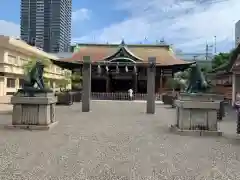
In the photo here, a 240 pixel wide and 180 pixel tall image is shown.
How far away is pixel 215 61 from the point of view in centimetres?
5419

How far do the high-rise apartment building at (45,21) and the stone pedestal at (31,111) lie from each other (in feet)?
242

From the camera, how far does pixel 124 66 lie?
39594mm

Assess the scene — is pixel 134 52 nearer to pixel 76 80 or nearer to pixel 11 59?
pixel 76 80

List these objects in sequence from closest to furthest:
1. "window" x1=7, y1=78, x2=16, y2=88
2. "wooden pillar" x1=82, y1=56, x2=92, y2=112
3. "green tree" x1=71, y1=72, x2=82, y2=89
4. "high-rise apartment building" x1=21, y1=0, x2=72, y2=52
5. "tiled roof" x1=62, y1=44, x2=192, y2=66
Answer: "wooden pillar" x1=82, y1=56, x2=92, y2=112 → "tiled roof" x1=62, y1=44, x2=192, y2=66 → "green tree" x1=71, y1=72, x2=82, y2=89 → "window" x1=7, y1=78, x2=16, y2=88 → "high-rise apartment building" x1=21, y1=0, x2=72, y2=52

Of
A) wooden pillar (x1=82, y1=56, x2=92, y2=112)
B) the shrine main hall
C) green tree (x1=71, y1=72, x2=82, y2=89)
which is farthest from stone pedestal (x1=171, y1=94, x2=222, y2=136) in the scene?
green tree (x1=71, y1=72, x2=82, y2=89)

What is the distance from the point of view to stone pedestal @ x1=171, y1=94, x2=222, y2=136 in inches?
444

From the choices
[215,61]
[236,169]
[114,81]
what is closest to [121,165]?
[236,169]

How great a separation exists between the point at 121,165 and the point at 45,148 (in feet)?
8.14

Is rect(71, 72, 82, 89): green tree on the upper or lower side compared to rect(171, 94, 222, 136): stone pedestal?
upper

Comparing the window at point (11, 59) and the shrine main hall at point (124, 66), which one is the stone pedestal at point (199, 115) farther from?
the window at point (11, 59)

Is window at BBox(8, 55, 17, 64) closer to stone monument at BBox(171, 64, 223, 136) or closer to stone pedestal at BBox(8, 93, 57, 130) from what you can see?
stone pedestal at BBox(8, 93, 57, 130)

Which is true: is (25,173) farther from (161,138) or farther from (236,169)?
(161,138)

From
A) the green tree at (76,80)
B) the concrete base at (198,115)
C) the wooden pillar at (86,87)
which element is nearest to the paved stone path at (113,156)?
the concrete base at (198,115)

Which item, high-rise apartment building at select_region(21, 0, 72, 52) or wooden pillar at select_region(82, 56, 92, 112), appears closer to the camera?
wooden pillar at select_region(82, 56, 92, 112)
